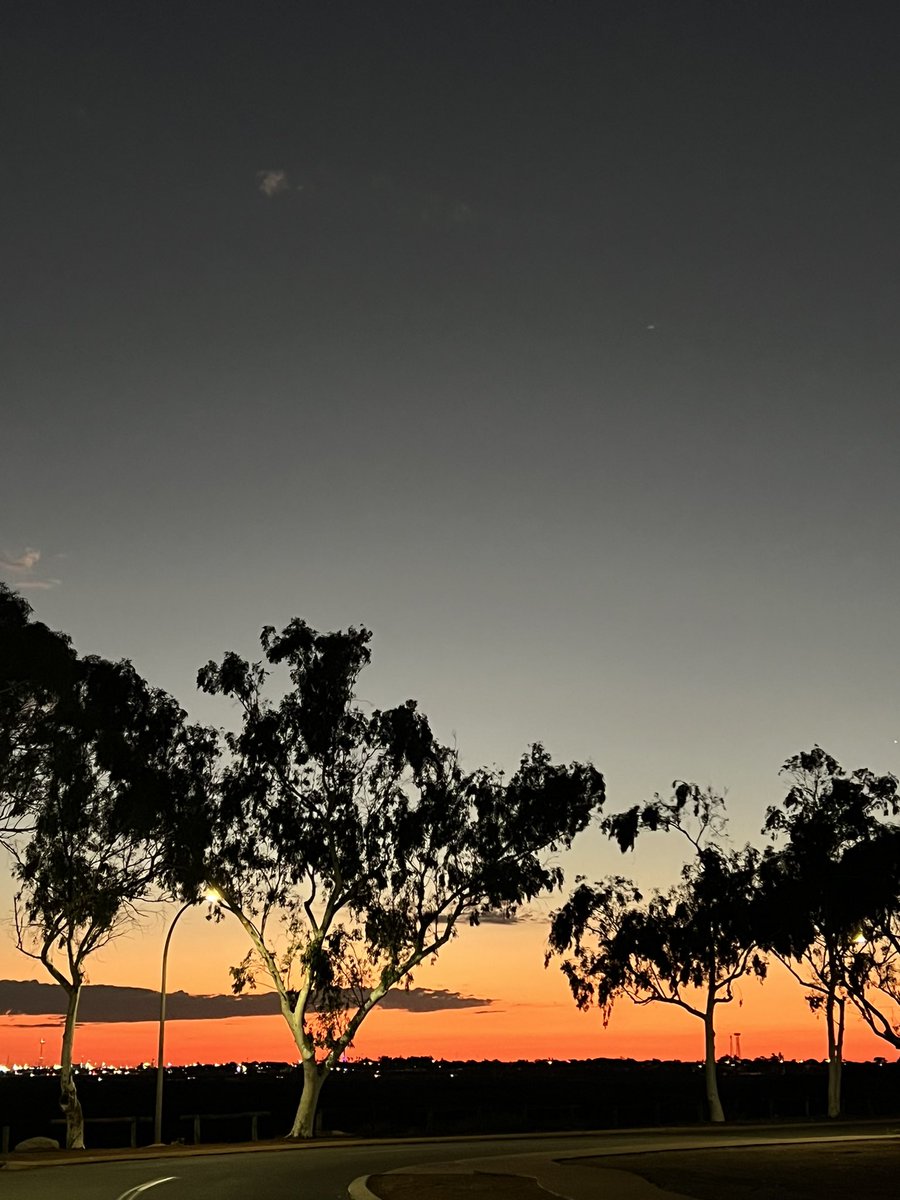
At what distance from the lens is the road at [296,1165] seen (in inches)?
810

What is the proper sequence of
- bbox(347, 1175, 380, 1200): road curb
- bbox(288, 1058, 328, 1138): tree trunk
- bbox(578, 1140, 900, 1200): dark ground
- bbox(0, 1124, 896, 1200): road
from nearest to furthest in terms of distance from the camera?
bbox(347, 1175, 380, 1200): road curb
bbox(578, 1140, 900, 1200): dark ground
bbox(0, 1124, 896, 1200): road
bbox(288, 1058, 328, 1138): tree trunk

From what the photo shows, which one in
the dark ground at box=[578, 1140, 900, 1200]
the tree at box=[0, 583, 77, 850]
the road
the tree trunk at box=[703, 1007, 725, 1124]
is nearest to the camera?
the dark ground at box=[578, 1140, 900, 1200]

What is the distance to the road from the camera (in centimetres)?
2058

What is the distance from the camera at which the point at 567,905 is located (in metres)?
57.0

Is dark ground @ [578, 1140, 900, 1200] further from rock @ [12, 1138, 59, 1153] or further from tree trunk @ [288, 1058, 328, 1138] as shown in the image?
rock @ [12, 1138, 59, 1153]

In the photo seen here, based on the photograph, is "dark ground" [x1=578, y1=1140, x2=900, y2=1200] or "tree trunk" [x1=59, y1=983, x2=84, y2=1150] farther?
"tree trunk" [x1=59, y1=983, x2=84, y2=1150]

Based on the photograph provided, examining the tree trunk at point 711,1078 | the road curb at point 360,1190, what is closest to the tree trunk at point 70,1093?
the road curb at point 360,1190

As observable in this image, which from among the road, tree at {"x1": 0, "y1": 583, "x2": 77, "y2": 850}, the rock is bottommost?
the rock

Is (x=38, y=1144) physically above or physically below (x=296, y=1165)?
below

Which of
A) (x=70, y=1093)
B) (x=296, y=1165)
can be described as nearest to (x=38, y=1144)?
(x=70, y=1093)

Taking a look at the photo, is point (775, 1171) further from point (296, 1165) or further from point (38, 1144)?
point (38, 1144)

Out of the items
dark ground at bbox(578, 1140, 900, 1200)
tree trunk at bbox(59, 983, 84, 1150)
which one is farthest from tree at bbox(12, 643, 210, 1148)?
dark ground at bbox(578, 1140, 900, 1200)

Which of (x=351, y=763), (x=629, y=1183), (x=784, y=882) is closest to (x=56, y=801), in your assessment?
(x=351, y=763)

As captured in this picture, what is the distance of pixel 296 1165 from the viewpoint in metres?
27.6
